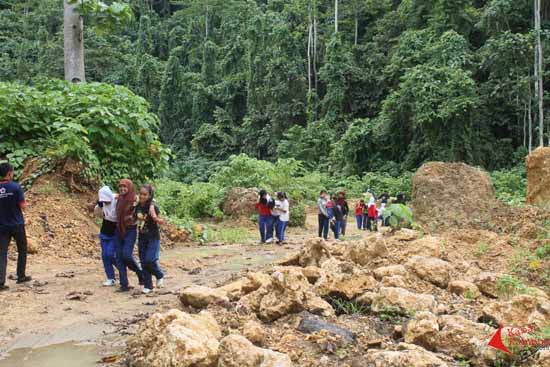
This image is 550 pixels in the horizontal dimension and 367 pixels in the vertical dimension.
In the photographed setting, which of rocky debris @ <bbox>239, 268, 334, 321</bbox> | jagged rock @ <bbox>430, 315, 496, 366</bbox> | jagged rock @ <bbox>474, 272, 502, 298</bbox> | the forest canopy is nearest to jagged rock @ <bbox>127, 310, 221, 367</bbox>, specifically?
rocky debris @ <bbox>239, 268, 334, 321</bbox>

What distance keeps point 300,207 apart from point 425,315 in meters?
13.1

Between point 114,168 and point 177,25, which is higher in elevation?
point 177,25

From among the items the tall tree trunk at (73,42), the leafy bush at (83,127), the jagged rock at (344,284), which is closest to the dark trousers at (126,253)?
the jagged rock at (344,284)

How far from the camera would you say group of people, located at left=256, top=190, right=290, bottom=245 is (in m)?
12.3

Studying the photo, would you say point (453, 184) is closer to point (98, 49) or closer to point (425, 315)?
point (425, 315)

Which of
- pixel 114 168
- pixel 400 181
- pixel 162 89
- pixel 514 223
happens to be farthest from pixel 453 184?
pixel 162 89

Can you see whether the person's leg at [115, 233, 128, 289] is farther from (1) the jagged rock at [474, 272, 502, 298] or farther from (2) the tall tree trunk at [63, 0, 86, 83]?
(2) the tall tree trunk at [63, 0, 86, 83]

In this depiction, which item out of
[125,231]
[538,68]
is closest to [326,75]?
[538,68]

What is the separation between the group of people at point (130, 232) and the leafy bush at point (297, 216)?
10.6m

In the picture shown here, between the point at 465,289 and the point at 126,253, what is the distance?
4032 millimetres

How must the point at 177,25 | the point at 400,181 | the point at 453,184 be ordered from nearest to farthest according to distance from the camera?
the point at 453,184 → the point at 400,181 → the point at 177,25

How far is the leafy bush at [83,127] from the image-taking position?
10.1 m

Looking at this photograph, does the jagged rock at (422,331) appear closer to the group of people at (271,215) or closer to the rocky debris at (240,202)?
the group of people at (271,215)

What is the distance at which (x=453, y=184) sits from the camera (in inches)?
423
